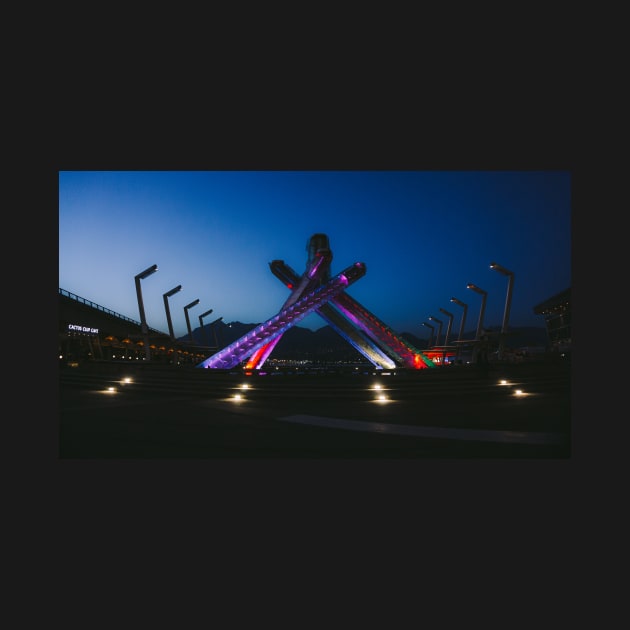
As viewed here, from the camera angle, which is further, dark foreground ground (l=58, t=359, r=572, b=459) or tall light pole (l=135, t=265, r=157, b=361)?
tall light pole (l=135, t=265, r=157, b=361)

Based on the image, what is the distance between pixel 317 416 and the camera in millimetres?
9219

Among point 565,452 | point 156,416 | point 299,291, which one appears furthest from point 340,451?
point 299,291

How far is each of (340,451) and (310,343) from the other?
4305 inches

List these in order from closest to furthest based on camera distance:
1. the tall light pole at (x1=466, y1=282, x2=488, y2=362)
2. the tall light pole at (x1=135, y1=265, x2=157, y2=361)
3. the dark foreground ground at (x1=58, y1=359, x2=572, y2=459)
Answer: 1. the dark foreground ground at (x1=58, y1=359, x2=572, y2=459)
2. the tall light pole at (x1=135, y1=265, x2=157, y2=361)
3. the tall light pole at (x1=466, y1=282, x2=488, y2=362)

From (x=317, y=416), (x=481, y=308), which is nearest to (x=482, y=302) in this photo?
(x=481, y=308)

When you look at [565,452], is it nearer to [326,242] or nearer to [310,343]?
[326,242]

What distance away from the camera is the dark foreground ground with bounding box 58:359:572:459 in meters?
6.89

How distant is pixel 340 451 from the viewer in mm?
6762

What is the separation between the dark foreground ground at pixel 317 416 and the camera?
22.6 feet

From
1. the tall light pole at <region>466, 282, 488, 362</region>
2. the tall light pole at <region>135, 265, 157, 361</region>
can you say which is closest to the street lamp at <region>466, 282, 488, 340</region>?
the tall light pole at <region>466, 282, 488, 362</region>

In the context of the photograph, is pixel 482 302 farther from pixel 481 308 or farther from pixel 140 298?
pixel 140 298

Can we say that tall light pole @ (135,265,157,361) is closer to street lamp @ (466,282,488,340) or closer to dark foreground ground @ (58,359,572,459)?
dark foreground ground @ (58,359,572,459)

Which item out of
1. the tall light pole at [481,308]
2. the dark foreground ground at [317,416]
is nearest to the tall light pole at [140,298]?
the dark foreground ground at [317,416]

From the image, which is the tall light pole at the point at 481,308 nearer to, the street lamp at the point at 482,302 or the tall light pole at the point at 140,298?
the street lamp at the point at 482,302
